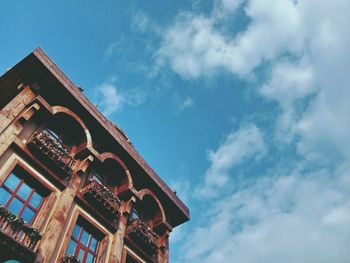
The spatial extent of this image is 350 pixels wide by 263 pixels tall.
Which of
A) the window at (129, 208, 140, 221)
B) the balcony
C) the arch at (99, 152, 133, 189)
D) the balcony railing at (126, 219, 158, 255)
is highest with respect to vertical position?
the arch at (99, 152, 133, 189)

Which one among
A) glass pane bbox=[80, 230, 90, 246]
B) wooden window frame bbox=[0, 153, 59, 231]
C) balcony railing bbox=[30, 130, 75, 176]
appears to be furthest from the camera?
glass pane bbox=[80, 230, 90, 246]

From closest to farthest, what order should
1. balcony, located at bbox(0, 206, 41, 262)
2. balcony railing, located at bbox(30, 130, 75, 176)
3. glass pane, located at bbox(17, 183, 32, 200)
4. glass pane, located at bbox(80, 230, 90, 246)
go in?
balcony, located at bbox(0, 206, 41, 262)
glass pane, located at bbox(17, 183, 32, 200)
balcony railing, located at bbox(30, 130, 75, 176)
glass pane, located at bbox(80, 230, 90, 246)

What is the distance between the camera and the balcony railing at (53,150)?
14.2 m

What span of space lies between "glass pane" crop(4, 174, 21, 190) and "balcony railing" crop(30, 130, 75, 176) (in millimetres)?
1585

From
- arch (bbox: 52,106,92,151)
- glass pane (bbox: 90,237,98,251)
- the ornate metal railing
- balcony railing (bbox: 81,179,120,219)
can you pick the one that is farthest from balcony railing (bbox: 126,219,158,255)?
the ornate metal railing

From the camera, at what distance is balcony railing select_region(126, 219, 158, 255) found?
57.5 ft

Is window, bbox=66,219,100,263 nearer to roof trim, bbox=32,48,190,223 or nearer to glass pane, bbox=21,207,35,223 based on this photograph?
glass pane, bbox=21,207,35,223

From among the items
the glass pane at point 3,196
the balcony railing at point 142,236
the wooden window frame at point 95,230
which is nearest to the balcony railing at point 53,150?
the wooden window frame at point 95,230

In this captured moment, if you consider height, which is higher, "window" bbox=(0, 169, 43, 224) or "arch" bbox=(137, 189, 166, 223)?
"arch" bbox=(137, 189, 166, 223)

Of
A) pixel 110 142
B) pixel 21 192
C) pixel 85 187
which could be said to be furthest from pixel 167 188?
pixel 21 192

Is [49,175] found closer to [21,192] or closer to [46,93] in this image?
[21,192]

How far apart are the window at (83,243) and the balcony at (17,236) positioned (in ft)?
7.09

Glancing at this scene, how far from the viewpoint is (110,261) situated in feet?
49.0

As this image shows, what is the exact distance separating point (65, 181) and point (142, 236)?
18.0 feet
